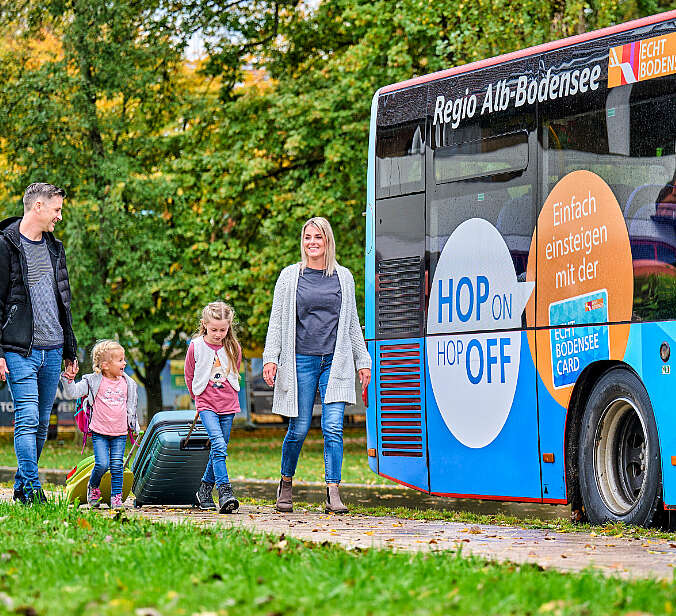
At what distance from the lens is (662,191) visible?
896 centimetres

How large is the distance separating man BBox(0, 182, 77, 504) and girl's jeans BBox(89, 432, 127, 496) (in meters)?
0.65

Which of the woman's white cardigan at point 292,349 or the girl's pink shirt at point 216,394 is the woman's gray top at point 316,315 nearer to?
the woman's white cardigan at point 292,349

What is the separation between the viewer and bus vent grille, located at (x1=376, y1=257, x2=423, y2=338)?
11375 millimetres

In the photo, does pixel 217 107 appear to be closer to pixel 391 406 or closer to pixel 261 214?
pixel 261 214

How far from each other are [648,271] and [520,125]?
199 centimetres

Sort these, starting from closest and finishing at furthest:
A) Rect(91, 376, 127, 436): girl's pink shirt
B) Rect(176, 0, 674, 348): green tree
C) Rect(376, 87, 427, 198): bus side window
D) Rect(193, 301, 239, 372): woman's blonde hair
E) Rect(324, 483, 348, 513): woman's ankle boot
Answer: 1. Rect(324, 483, 348, 513): woman's ankle boot
2. Rect(193, 301, 239, 372): woman's blonde hair
3. Rect(91, 376, 127, 436): girl's pink shirt
4. Rect(376, 87, 427, 198): bus side window
5. Rect(176, 0, 674, 348): green tree

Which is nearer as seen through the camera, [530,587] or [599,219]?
[530,587]

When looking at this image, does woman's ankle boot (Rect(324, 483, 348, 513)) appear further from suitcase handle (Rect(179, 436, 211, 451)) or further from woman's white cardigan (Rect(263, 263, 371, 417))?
suitcase handle (Rect(179, 436, 211, 451))

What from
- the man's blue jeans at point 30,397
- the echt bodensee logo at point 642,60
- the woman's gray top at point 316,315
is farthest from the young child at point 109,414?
the echt bodensee logo at point 642,60

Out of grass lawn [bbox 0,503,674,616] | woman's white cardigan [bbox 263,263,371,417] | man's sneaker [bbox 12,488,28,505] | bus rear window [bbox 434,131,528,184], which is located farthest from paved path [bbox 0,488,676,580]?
bus rear window [bbox 434,131,528,184]

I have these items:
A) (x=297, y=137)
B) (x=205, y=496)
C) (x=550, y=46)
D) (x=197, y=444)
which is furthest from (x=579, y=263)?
(x=297, y=137)

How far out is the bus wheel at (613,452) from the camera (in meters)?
9.41

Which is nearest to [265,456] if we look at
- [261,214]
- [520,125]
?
[261,214]

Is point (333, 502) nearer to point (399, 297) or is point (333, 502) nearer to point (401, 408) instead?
point (401, 408)
